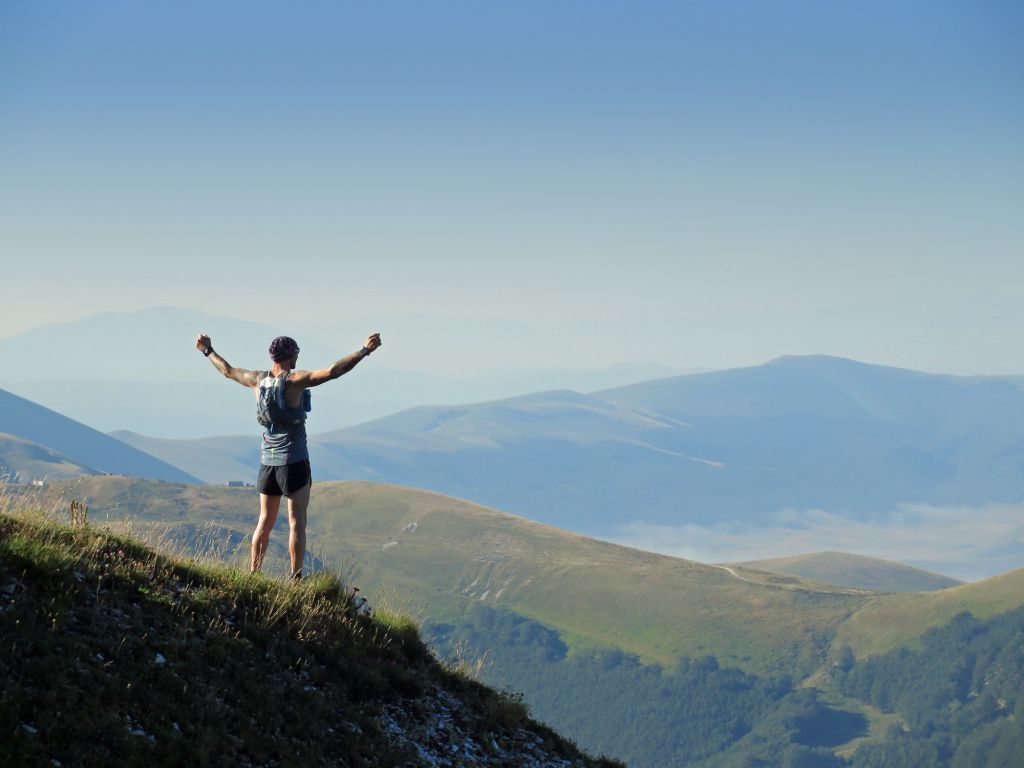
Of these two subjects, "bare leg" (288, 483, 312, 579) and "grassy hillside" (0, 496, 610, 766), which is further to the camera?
"bare leg" (288, 483, 312, 579)

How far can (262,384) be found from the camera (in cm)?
1482

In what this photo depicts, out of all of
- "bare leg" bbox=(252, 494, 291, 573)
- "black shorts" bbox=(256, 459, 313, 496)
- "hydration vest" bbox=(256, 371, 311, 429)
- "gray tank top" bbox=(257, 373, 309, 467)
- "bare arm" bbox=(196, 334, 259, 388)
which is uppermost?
"bare arm" bbox=(196, 334, 259, 388)

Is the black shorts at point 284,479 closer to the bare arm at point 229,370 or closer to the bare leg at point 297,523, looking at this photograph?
the bare leg at point 297,523

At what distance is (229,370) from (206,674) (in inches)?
219

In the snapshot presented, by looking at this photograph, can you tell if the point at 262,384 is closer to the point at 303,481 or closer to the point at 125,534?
the point at 303,481

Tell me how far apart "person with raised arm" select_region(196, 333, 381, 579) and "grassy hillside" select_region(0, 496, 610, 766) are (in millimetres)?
1068

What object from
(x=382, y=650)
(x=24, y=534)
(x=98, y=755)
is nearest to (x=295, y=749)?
(x=98, y=755)

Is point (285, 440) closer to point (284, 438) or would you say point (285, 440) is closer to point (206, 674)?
point (284, 438)

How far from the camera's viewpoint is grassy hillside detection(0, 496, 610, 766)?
9.94 m

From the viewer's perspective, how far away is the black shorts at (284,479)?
1473 centimetres

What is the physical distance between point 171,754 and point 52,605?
112 inches

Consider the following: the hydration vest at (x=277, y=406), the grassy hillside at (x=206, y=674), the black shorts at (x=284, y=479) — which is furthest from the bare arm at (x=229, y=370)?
the grassy hillside at (x=206, y=674)

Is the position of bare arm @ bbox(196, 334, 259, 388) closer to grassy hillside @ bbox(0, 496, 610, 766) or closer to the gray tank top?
the gray tank top

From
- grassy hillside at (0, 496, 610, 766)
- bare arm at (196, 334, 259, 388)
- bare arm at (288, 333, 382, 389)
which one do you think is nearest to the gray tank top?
bare arm at (288, 333, 382, 389)
